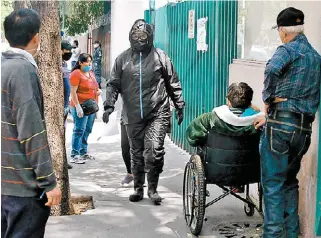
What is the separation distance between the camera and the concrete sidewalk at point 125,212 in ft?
18.7

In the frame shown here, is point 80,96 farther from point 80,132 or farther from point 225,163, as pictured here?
point 225,163

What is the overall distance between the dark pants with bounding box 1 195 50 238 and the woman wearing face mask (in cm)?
548

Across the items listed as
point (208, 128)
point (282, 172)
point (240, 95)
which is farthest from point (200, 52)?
point (282, 172)

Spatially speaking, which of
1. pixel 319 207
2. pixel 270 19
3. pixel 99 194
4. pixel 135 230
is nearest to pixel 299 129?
pixel 319 207

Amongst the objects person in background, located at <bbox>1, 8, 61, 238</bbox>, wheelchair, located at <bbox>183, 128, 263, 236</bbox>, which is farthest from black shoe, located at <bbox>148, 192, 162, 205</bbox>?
person in background, located at <bbox>1, 8, 61, 238</bbox>

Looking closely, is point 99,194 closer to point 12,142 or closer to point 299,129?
point 299,129

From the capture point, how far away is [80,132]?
369 inches

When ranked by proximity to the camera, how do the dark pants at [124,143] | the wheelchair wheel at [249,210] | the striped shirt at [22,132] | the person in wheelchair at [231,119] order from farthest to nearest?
the dark pants at [124,143]
the wheelchair wheel at [249,210]
the person in wheelchair at [231,119]
the striped shirt at [22,132]

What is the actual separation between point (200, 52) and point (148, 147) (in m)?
3.00

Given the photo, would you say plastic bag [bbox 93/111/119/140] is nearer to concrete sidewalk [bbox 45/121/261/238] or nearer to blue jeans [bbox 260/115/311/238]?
concrete sidewalk [bbox 45/121/261/238]

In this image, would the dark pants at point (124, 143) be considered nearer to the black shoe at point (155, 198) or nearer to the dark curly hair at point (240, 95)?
the black shoe at point (155, 198)

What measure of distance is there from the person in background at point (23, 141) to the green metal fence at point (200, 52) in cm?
492

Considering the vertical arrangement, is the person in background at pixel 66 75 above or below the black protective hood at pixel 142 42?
below

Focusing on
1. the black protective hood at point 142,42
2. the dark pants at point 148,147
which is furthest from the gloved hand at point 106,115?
the black protective hood at point 142,42
